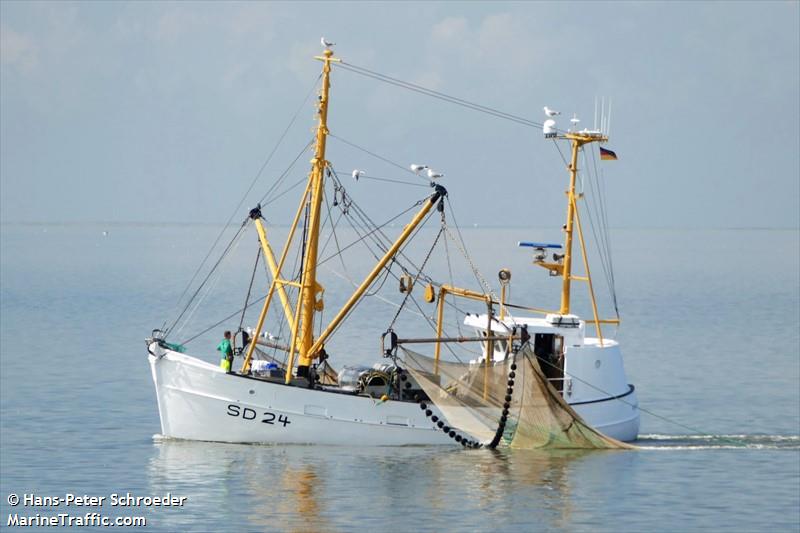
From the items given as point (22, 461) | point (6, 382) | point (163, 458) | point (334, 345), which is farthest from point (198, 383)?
point (334, 345)

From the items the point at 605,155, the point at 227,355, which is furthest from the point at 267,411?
the point at 605,155

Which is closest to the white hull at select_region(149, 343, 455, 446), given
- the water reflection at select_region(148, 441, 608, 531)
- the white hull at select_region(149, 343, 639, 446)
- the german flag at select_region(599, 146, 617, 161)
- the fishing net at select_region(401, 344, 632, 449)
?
the white hull at select_region(149, 343, 639, 446)

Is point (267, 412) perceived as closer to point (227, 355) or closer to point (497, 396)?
point (227, 355)

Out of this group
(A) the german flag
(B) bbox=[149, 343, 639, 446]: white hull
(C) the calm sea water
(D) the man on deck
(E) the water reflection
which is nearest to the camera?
(E) the water reflection

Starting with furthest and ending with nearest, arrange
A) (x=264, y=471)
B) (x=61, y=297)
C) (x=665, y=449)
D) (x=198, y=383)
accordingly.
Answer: (x=61, y=297) < (x=665, y=449) < (x=198, y=383) < (x=264, y=471)

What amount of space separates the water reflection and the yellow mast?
9.16ft

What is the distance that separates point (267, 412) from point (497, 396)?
5868mm

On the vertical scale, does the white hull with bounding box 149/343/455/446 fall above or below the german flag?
below

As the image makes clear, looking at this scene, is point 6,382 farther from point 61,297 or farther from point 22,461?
point 61,297

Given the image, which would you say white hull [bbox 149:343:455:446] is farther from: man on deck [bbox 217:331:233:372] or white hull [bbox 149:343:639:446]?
man on deck [bbox 217:331:233:372]

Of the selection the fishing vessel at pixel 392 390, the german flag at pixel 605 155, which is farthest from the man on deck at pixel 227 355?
the german flag at pixel 605 155

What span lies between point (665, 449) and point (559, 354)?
12.8 feet

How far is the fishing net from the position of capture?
35.2m

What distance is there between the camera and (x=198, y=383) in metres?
35.2
